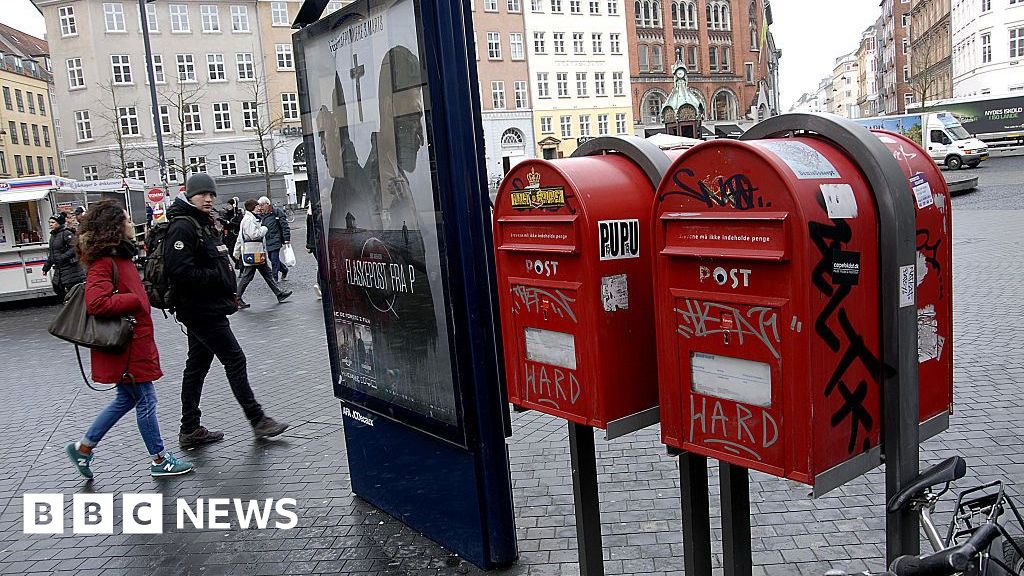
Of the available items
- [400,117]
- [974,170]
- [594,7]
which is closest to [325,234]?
[400,117]

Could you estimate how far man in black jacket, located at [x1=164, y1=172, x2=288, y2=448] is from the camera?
19.6 feet

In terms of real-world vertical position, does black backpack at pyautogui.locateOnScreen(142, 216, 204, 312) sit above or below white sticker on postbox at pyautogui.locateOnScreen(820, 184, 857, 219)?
below

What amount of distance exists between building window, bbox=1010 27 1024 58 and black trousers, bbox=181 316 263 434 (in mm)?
61023

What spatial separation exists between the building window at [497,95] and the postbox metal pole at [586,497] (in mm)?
60885

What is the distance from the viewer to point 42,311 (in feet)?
55.2

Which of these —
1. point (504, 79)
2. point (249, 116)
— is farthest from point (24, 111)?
point (504, 79)

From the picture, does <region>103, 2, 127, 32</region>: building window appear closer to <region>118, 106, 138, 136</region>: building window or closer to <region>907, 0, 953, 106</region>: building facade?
<region>118, 106, 138, 136</region>: building window

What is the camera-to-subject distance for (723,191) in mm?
2537

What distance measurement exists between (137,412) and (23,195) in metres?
16.9

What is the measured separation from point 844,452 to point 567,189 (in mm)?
1331

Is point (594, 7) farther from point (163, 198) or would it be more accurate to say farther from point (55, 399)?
point (55, 399)

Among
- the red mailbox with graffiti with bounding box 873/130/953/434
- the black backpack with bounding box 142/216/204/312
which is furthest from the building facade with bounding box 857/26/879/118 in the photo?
the red mailbox with graffiti with bounding box 873/130/953/434

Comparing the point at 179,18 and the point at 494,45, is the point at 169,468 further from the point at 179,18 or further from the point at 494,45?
the point at 494,45

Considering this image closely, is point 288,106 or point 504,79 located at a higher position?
point 504,79
